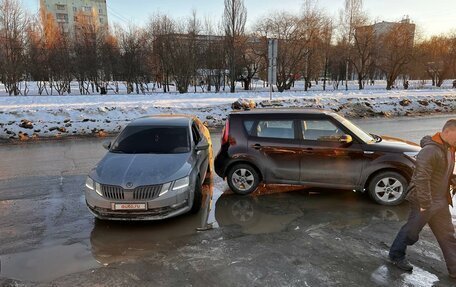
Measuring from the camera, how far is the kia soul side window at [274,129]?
668 cm

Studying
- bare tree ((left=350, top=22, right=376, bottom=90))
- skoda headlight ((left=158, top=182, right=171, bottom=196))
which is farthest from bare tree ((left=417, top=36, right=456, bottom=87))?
skoda headlight ((left=158, top=182, right=171, bottom=196))

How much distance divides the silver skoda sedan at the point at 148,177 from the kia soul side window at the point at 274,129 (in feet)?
3.54

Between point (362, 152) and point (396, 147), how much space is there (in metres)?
0.60

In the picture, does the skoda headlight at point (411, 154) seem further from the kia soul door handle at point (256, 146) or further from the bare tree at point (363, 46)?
the bare tree at point (363, 46)

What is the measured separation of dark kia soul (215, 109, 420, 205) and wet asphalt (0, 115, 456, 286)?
1.17 feet

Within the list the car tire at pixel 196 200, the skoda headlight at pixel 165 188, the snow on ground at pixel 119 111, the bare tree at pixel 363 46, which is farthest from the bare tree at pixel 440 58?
the skoda headlight at pixel 165 188

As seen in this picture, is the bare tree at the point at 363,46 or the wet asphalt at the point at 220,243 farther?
the bare tree at the point at 363,46

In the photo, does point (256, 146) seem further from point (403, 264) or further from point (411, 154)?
point (403, 264)

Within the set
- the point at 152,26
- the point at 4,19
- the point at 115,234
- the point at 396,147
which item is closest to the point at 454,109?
the point at 396,147

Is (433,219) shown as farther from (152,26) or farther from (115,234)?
(152,26)

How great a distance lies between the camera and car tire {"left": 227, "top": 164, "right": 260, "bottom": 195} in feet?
22.4

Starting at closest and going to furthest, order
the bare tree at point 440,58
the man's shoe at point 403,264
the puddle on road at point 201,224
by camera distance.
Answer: the man's shoe at point 403,264
the puddle on road at point 201,224
the bare tree at point 440,58

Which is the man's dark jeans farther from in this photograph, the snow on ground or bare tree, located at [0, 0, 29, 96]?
bare tree, located at [0, 0, 29, 96]

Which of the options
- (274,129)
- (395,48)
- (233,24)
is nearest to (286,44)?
(233,24)
